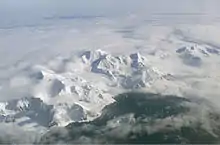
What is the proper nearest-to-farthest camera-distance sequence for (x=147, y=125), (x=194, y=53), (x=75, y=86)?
(x=147, y=125) → (x=75, y=86) → (x=194, y=53)

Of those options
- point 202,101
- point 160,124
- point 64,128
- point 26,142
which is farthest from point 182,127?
point 26,142

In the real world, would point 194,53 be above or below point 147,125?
above

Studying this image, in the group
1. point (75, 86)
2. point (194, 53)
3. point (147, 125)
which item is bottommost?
point (147, 125)

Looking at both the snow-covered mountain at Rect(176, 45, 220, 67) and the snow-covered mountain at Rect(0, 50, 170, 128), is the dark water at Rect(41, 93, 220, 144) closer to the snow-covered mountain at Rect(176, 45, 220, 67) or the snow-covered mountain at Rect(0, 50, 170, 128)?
the snow-covered mountain at Rect(0, 50, 170, 128)

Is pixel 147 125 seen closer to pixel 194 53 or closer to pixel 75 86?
pixel 75 86

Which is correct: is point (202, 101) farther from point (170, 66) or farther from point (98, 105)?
point (170, 66)

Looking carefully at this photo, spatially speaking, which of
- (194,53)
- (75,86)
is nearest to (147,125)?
(75,86)

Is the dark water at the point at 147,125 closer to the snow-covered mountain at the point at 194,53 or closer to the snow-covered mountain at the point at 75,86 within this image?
the snow-covered mountain at the point at 75,86

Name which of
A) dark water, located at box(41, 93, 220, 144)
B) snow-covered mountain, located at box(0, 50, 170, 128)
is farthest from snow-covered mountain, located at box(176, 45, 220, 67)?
dark water, located at box(41, 93, 220, 144)

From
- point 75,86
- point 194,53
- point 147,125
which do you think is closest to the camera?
point 147,125
